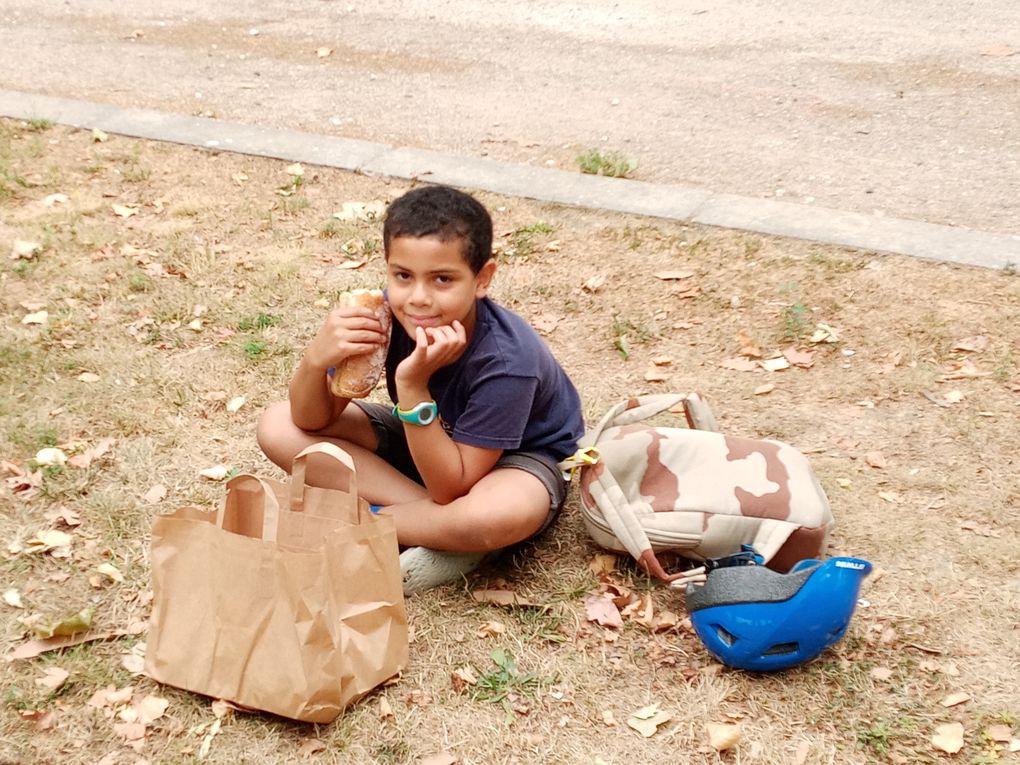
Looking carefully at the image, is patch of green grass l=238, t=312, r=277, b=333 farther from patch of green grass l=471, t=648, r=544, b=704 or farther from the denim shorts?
patch of green grass l=471, t=648, r=544, b=704

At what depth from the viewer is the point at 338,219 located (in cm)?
507

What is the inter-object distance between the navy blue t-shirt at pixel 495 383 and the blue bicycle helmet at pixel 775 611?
63 cm

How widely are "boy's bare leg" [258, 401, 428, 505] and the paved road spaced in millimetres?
2821

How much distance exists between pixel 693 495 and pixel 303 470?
1030 mm

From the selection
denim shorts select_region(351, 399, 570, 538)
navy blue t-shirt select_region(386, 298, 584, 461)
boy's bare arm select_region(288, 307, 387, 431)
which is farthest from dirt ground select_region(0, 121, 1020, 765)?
boy's bare arm select_region(288, 307, 387, 431)

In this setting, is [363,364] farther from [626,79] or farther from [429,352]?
[626,79]

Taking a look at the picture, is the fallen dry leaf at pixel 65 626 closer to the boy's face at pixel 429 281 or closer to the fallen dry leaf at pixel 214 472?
the fallen dry leaf at pixel 214 472

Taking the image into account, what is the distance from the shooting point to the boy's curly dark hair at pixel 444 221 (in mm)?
2639

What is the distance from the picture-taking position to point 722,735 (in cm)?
251

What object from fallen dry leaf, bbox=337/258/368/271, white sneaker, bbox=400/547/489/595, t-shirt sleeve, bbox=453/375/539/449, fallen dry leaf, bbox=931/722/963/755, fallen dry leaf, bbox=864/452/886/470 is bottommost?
fallen dry leaf, bbox=931/722/963/755

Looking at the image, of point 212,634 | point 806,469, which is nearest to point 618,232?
point 806,469

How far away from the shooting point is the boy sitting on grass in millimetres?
2662

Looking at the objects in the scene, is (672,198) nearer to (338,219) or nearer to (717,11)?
(338,219)

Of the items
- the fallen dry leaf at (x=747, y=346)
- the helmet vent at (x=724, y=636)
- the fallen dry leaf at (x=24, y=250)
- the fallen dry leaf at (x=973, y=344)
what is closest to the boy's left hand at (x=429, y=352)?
the helmet vent at (x=724, y=636)
